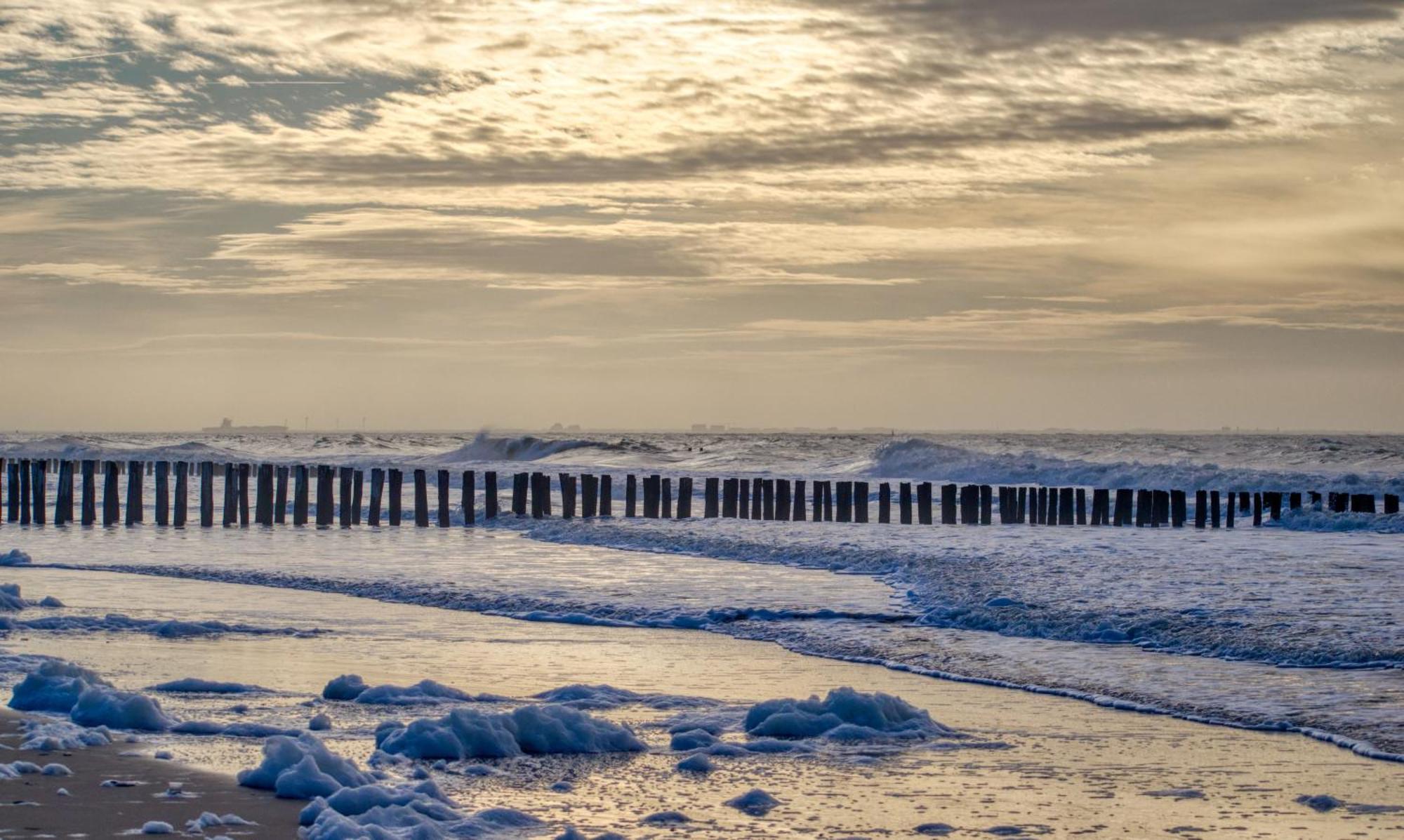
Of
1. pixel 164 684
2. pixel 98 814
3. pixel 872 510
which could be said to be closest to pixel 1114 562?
pixel 164 684

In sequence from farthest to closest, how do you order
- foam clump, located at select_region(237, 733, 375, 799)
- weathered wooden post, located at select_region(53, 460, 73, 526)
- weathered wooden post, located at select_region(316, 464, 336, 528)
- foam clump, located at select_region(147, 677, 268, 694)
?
weathered wooden post, located at select_region(316, 464, 336, 528) → weathered wooden post, located at select_region(53, 460, 73, 526) → foam clump, located at select_region(147, 677, 268, 694) → foam clump, located at select_region(237, 733, 375, 799)

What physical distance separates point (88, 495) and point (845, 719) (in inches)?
896

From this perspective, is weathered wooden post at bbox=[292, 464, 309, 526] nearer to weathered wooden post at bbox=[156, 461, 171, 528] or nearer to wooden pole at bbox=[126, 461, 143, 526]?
weathered wooden post at bbox=[156, 461, 171, 528]

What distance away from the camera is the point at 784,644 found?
10414mm

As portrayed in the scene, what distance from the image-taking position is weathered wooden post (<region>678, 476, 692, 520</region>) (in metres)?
27.6

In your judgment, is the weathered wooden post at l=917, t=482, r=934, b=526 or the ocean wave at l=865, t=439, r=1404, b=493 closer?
the weathered wooden post at l=917, t=482, r=934, b=526

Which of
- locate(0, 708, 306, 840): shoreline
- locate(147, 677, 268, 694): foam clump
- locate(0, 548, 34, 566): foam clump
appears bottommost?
locate(0, 548, 34, 566): foam clump

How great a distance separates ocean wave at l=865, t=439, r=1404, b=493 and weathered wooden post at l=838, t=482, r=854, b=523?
1173 cm

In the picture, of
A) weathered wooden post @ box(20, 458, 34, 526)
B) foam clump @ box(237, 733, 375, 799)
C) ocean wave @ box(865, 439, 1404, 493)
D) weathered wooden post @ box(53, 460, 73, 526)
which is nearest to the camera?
foam clump @ box(237, 733, 375, 799)

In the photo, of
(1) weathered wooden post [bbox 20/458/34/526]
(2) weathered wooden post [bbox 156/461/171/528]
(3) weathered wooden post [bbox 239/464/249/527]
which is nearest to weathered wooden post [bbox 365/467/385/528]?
(3) weathered wooden post [bbox 239/464/249/527]

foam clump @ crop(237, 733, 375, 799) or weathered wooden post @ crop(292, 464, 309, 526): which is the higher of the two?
foam clump @ crop(237, 733, 375, 799)

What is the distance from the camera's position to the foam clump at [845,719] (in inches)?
268

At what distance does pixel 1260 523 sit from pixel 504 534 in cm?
1306

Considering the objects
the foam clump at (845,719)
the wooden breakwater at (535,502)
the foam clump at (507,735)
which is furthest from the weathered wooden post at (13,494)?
the foam clump at (845,719)
